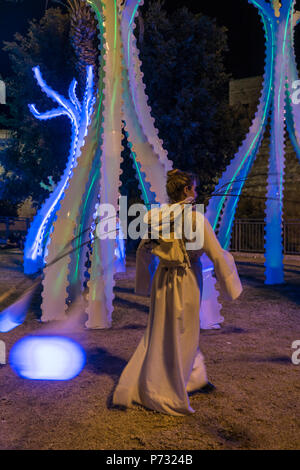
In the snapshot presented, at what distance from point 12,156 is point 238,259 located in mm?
12435

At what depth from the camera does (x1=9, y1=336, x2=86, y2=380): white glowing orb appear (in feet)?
14.0

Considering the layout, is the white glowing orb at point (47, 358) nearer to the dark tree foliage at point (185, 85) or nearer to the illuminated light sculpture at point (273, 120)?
the illuminated light sculpture at point (273, 120)

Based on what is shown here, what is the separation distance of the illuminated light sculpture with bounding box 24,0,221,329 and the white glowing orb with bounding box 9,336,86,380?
0.86 meters

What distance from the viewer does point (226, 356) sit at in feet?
15.6

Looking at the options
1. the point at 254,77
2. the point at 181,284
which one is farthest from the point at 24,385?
the point at 254,77

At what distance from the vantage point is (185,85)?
1650 centimetres

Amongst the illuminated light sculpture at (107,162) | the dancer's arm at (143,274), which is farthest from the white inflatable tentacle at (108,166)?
the dancer's arm at (143,274)

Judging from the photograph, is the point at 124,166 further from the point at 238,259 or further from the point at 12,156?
the point at 12,156

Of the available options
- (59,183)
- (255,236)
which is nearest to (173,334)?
(59,183)

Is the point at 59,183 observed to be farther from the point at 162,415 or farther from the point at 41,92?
the point at 41,92

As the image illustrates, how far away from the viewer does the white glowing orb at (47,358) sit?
4.26m

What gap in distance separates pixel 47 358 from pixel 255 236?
15482 millimetres

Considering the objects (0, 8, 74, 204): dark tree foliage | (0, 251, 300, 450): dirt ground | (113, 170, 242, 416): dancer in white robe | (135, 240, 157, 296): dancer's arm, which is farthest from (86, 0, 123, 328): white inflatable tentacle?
(0, 8, 74, 204): dark tree foliage

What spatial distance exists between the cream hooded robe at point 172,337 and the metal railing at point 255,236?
15485 millimetres
